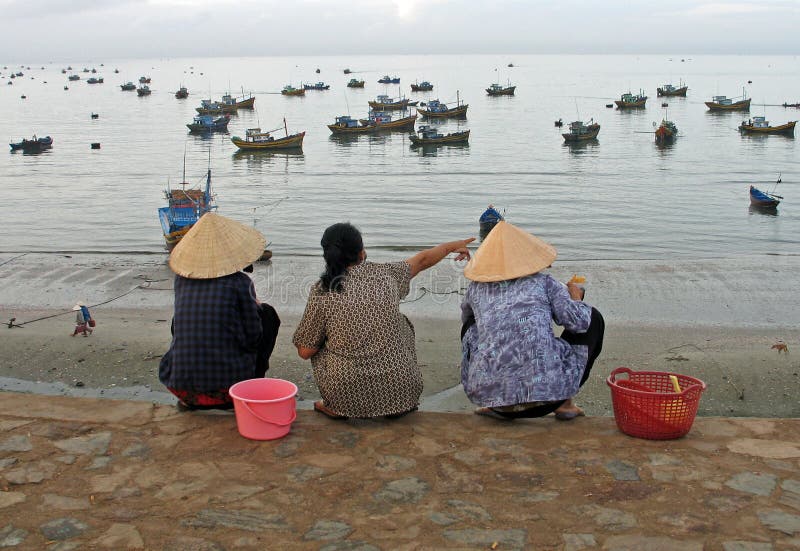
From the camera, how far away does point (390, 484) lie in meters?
3.47

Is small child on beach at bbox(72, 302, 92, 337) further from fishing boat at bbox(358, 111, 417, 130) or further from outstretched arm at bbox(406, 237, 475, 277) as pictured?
fishing boat at bbox(358, 111, 417, 130)

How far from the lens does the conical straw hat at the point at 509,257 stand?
399 centimetres

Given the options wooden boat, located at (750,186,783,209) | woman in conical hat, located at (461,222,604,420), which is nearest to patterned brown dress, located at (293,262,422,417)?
woman in conical hat, located at (461,222,604,420)

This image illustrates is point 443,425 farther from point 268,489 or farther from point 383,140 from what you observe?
point 383,140

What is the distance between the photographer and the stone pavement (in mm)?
3000

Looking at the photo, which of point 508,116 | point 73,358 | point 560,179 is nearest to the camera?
point 73,358

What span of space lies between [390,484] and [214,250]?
1.67 m

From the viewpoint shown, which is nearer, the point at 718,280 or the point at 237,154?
the point at 718,280

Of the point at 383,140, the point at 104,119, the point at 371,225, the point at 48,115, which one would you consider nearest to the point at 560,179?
the point at 371,225

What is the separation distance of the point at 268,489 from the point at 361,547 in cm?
67

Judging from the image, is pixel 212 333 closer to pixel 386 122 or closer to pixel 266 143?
pixel 266 143

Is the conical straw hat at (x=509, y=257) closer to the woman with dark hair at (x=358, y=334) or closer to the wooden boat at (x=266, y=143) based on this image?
the woman with dark hair at (x=358, y=334)

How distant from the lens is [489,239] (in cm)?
414

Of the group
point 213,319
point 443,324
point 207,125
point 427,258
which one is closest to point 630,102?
point 207,125
